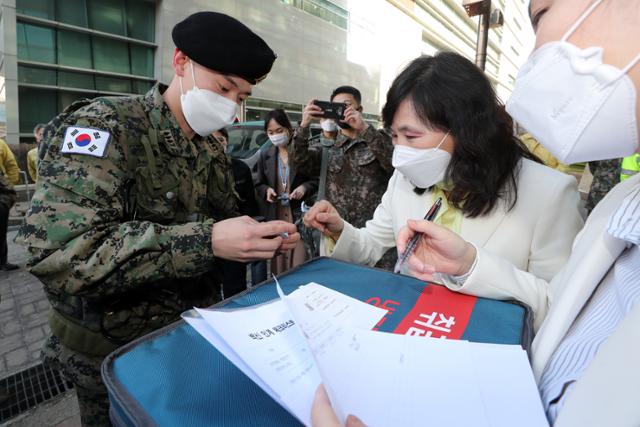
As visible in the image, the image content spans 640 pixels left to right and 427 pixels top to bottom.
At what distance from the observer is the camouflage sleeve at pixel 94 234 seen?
3.40ft

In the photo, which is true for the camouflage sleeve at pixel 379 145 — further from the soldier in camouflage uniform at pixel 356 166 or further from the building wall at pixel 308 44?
the building wall at pixel 308 44

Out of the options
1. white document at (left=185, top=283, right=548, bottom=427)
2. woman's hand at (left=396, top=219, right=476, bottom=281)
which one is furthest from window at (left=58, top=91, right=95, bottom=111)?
white document at (left=185, top=283, right=548, bottom=427)

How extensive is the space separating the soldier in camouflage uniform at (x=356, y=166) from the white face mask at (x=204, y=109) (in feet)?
5.19

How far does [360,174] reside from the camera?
301 cm

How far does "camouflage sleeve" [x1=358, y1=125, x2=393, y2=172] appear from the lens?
2.92m

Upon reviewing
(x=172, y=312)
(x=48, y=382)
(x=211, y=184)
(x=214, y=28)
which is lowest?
(x=48, y=382)

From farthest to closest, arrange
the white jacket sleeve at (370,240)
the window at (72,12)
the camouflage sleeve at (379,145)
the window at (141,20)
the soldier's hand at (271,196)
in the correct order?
the window at (141,20) < the window at (72,12) < the soldier's hand at (271,196) < the camouflage sleeve at (379,145) < the white jacket sleeve at (370,240)

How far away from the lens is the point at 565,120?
2.63 feet

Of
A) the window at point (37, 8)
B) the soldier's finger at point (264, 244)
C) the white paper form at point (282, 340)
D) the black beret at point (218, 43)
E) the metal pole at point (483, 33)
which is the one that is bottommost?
the white paper form at point (282, 340)

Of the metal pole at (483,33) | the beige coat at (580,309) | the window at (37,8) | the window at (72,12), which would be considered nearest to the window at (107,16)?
the window at (72,12)

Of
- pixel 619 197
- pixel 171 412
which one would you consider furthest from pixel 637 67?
pixel 171 412

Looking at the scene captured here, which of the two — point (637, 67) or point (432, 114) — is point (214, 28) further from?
point (637, 67)

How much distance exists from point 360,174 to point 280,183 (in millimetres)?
1162

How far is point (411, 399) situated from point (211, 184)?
52.2 inches
